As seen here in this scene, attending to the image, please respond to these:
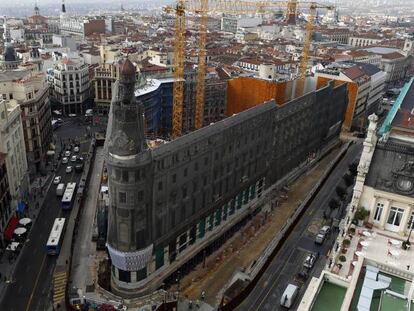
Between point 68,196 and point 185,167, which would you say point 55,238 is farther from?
point 185,167

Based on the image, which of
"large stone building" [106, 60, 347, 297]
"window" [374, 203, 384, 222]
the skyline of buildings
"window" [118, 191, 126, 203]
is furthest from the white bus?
"window" [374, 203, 384, 222]

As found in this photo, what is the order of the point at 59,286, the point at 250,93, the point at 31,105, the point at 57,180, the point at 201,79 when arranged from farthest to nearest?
1. the point at 201,79
2. the point at 250,93
3. the point at 57,180
4. the point at 31,105
5. the point at 59,286

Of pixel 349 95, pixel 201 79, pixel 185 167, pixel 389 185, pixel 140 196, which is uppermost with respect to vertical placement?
pixel 201 79

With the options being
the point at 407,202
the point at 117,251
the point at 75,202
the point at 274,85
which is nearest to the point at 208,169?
the point at 117,251

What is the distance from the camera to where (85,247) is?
10631cm

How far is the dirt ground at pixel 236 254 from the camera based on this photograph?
304 feet

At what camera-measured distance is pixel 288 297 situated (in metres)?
87.3

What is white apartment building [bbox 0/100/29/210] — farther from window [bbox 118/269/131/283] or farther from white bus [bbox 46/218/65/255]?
window [bbox 118/269/131/283]

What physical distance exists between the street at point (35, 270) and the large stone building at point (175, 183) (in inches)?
634

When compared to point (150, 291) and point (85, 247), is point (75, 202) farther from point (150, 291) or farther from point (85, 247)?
point (150, 291)

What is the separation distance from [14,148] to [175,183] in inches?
2349

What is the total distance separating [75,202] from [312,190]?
75.4 m

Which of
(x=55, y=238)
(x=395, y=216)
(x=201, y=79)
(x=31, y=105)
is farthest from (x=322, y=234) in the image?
(x=31, y=105)

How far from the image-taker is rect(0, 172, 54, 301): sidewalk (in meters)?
95.0
